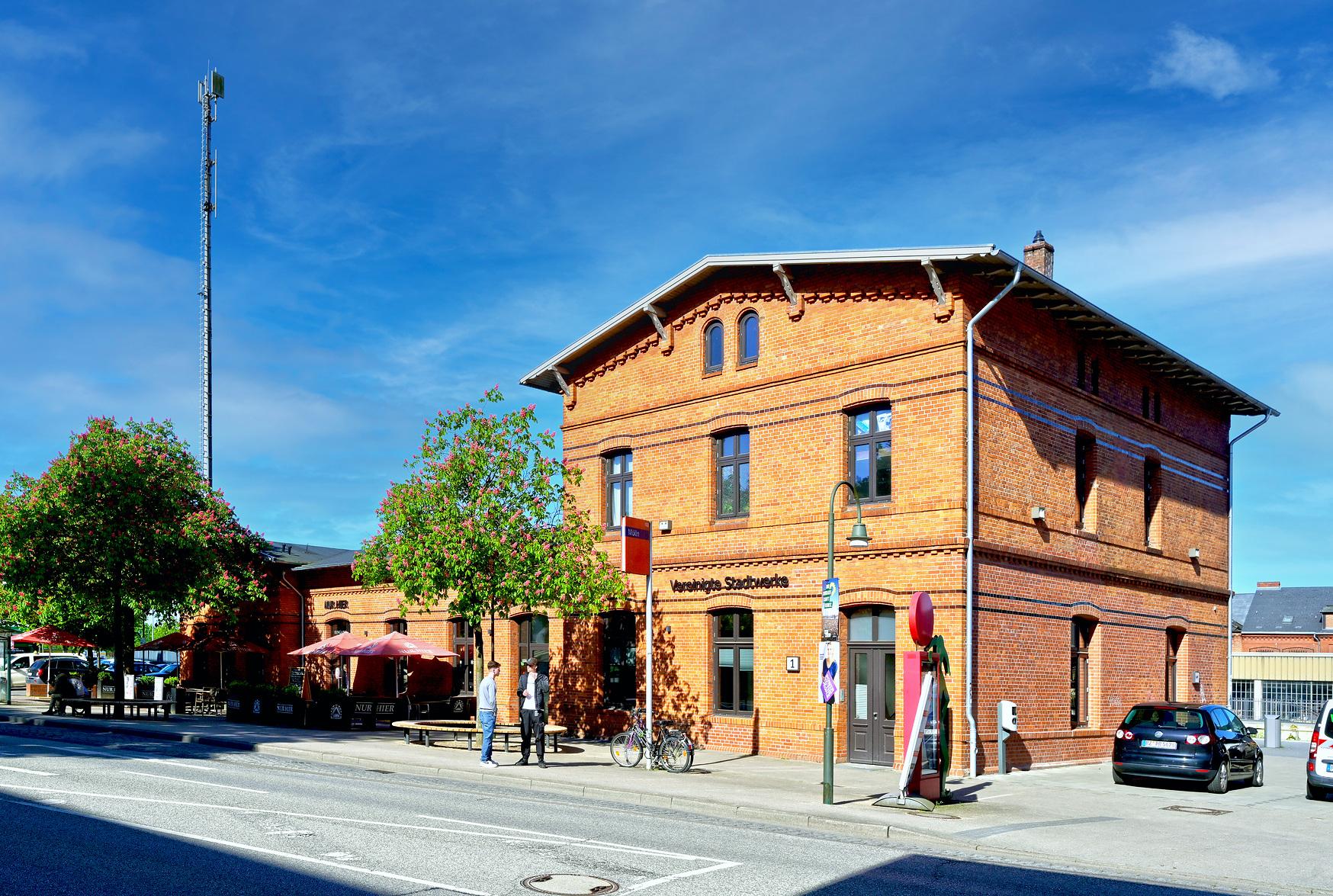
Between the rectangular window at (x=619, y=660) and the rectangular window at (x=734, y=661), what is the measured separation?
88.5 inches

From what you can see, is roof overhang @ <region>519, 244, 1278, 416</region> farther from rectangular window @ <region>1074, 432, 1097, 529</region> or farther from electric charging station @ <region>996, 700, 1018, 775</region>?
electric charging station @ <region>996, 700, 1018, 775</region>

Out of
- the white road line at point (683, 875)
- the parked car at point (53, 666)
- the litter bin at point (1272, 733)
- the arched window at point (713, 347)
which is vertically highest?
the arched window at point (713, 347)

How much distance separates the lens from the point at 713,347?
24859 mm

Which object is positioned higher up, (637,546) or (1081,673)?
(637,546)

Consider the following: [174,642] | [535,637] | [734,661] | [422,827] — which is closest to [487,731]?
[734,661]

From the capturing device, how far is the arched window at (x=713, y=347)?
24.7 metres

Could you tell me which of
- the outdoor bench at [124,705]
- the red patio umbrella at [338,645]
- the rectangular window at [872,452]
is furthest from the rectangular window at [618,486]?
the outdoor bench at [124,705]

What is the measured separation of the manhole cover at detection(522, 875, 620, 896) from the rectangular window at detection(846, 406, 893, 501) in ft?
41.1

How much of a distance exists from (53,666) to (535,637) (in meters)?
34.3

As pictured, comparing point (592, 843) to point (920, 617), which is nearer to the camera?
point (592, 843)

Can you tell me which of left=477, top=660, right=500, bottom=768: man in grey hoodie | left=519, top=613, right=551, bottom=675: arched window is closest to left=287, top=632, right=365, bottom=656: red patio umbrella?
left=519, top=613, right=551, bottom=675: arched window

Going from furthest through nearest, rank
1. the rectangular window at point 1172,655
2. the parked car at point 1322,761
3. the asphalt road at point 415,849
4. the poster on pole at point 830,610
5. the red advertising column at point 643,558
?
the rectangular window at point 1172,655 → the red advertising column at point 643,558 → the parked car at point 1322,761 → the poster on pole at point 830,610 → the asphalt road at point 415,849

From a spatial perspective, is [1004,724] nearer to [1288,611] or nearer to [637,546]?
[637,546]

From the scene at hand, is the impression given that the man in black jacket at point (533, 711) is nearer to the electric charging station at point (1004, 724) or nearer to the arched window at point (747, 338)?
the arched window at point (747, 338)
